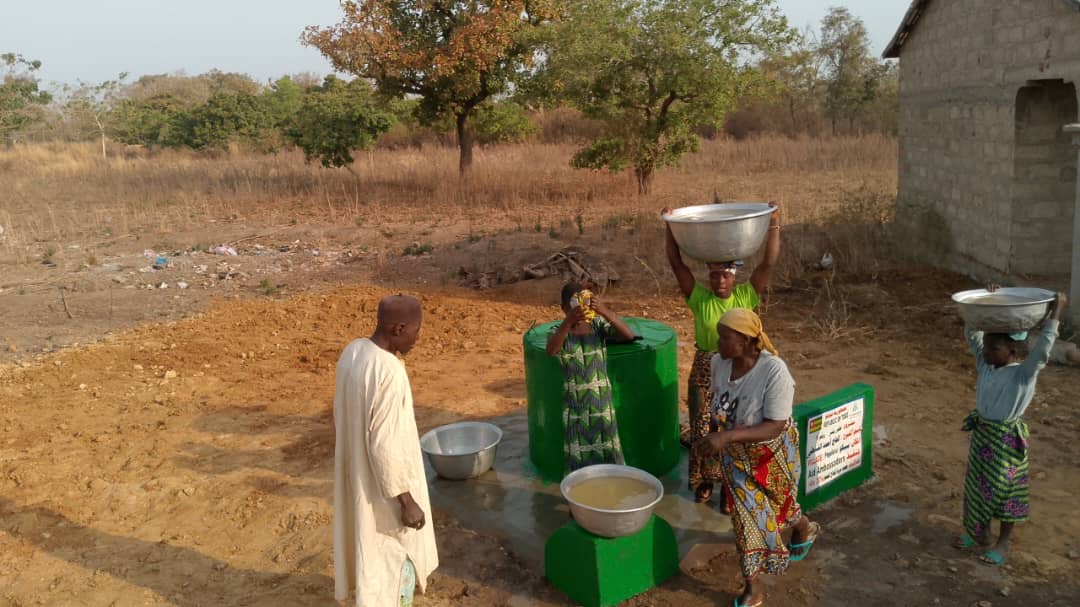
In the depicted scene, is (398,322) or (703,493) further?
(703,493)

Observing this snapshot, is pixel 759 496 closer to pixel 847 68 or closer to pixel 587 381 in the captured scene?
pixel 587 381

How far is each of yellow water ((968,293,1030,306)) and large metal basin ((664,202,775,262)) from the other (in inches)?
39.8

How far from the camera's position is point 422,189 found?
1683cm

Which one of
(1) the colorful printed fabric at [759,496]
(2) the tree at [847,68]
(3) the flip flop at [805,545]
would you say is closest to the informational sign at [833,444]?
(3) the flip flop at [805,545]

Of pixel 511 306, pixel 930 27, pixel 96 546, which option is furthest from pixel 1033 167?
pixel 96 546

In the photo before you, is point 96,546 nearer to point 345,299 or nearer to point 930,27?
point 345,299

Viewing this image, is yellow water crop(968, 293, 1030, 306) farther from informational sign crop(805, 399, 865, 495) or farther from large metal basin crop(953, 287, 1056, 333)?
informational sign crop(805, 399, 865, 495)

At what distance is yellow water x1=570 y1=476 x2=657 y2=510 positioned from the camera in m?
3.79

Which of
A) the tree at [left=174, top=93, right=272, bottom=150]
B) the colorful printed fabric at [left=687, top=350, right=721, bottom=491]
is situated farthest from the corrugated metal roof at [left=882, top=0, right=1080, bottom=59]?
the tree at [left=174, top=93, right=272, bottom=150]

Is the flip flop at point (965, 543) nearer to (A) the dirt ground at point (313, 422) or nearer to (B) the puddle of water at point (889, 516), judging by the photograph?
(A) the dirt ground at point (313, 422)

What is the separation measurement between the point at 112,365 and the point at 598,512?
5787 mm

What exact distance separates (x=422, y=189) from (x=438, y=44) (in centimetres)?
298

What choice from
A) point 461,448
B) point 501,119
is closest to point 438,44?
point 501,119

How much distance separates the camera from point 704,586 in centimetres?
379
